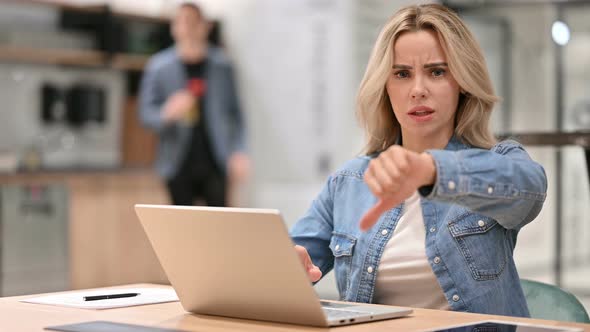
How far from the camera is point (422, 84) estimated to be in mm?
2012

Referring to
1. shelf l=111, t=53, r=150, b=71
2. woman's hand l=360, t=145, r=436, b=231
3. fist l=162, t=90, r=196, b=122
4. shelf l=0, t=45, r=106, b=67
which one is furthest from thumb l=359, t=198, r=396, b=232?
shelf l=111, t=53, r=150, b=71

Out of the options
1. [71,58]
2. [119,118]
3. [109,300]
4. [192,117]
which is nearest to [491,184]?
[109,300]

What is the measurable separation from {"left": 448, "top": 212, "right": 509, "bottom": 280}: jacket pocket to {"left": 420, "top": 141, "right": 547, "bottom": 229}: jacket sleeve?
0.31ft

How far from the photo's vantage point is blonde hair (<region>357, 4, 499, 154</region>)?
200 cm

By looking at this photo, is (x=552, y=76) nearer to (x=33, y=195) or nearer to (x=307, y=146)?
(x=307, y=146)

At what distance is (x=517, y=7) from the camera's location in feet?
16.1

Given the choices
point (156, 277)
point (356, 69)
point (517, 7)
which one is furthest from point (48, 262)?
point (517, 7)

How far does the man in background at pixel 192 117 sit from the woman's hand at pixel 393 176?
156 inches

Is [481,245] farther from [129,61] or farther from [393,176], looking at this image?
[129,61]

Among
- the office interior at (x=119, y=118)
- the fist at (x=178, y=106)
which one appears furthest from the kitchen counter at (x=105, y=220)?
the fist at (x=178, y=106)

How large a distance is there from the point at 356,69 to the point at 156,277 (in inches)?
77.3

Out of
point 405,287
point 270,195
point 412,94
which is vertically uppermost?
point 412,94

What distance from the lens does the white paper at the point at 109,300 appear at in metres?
1.80

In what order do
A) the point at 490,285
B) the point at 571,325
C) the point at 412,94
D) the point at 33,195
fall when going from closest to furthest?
the point at 571,325 < the point at 490,285 < the point at 412,94 < the point at 33,195
